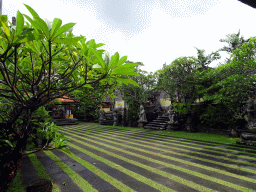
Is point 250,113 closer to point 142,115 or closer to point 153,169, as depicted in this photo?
point 153,169

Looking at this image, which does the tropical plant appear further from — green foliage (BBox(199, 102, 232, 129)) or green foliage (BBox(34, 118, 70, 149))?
green foliage (BBox(34, 118, 70, 149))

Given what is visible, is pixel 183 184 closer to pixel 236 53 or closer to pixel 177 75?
pixel 236 53

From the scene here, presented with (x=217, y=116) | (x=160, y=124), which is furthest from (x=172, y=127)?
(x=217, y=116)

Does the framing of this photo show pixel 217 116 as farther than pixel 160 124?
No

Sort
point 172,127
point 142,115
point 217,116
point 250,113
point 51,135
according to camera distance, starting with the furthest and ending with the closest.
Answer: point 142,115, point 172,127, point 217,116, point 250,113, point 51,135

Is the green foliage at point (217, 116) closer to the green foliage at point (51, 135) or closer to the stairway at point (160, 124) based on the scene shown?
the stairway at point (160, 124)

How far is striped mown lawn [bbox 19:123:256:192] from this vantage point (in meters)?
3.51

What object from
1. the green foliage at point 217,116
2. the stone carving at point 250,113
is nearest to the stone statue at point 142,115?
the green foliage at point 217,116

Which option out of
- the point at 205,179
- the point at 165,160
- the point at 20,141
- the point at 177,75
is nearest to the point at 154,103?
the point at 177,75

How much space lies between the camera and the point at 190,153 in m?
6.09

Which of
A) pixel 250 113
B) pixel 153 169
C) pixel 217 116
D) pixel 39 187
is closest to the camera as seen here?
pixel 39 187

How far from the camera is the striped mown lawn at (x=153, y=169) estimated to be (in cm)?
351

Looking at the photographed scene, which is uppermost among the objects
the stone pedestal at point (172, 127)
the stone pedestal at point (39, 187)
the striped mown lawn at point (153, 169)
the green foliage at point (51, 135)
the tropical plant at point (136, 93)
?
the tropical plant at point (136, 93)

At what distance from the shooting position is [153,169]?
14.7 feet
